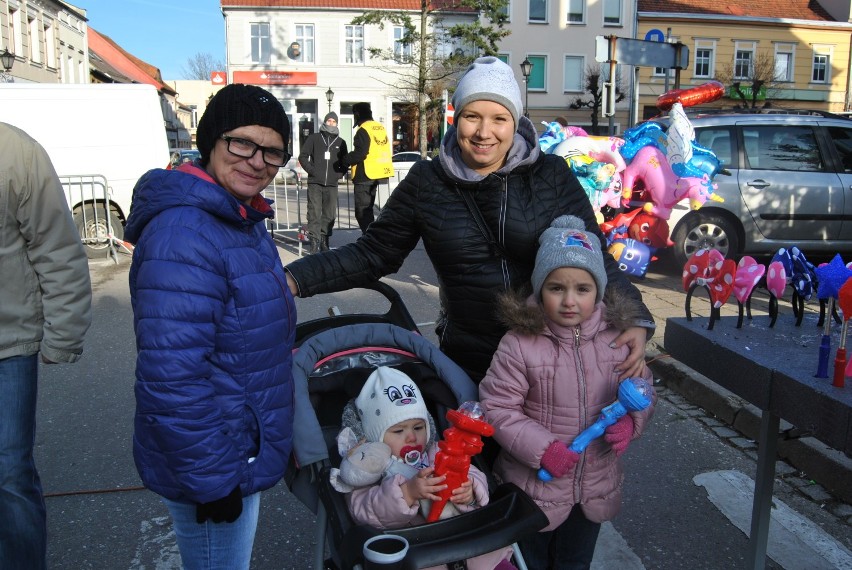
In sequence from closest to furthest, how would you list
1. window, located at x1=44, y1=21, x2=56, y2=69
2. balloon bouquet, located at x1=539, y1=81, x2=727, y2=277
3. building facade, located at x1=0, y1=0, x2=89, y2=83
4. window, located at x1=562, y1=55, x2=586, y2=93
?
balloon bouquet, located at x1=539, y1=81, x2=727, y2=277 < building facade, located at x1=0, y1=0, x2=89, y2=83 < window, located at x1=44, y1=21, x2=56, y2=69 < window, located at x1=562, y1=55, x2=586, y2=93

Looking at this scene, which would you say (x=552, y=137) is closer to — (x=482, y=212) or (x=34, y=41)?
(x=482, y=212)

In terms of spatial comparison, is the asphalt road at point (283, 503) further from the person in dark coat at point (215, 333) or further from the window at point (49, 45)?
the window at point (49, 45)

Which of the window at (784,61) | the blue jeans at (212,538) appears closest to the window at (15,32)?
the blue jeans at (212,538)

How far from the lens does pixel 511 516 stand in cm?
200

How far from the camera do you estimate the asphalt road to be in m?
3.43

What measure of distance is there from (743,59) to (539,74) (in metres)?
11.9

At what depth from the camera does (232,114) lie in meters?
2.07

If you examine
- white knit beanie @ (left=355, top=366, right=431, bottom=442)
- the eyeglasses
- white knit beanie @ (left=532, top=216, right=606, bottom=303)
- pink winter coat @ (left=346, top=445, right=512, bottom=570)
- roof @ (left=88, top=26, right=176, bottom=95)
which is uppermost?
roof @ (left=88, top=26, right=176, bottom=95)

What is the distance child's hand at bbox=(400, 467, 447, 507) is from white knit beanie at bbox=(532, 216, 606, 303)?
0.75m

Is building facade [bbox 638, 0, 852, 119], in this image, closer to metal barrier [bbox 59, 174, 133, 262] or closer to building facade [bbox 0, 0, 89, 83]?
building facade [bbox 0, 0, 89, 83]

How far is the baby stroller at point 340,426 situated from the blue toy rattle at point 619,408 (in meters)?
0.30

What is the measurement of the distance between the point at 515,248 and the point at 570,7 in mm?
45000

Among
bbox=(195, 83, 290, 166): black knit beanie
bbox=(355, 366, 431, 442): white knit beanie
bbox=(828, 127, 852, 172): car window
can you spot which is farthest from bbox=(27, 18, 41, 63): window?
bbox=(355, 366, 431, 442): white knit beanie

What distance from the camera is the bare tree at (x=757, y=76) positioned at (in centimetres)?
4050
